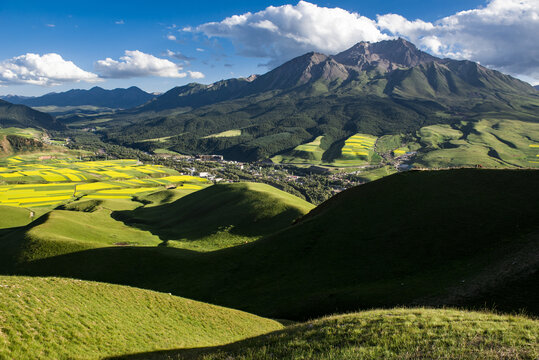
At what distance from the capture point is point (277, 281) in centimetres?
4794

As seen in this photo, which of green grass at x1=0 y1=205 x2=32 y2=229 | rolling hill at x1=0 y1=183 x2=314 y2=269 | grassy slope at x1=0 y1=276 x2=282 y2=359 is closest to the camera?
grassy slope at x1=0 y1=276 x2=282 y2=359

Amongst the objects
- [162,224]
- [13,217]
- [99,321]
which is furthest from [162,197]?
[99,321]

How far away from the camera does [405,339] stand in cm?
1830

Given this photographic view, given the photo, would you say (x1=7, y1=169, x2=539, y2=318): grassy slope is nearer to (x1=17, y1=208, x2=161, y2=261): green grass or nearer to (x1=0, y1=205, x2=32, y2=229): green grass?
(x1=17, y1=208, x2=161, y2=261): green grass

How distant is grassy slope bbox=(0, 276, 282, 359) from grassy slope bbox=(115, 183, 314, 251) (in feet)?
157

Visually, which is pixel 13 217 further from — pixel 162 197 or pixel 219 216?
pixel 219 216

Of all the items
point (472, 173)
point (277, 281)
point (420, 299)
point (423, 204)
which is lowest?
point (277, 281)

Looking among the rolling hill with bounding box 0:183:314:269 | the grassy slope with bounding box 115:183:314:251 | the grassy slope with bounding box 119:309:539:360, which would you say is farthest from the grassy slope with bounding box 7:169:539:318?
the grassy slope with bounding box 115:183:314:251

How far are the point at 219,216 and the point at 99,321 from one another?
78.3m

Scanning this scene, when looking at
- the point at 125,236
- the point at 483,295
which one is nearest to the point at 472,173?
the point at 483,295

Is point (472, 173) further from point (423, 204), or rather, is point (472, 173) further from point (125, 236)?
point (125, 236)

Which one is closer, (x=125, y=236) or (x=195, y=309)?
(x=195, y=309)

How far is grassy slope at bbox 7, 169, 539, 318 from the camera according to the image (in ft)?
117

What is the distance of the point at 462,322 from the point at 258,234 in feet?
235
